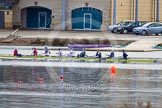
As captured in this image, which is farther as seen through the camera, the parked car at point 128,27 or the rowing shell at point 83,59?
the parked car at point 128,27

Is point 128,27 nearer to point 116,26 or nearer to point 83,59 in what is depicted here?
point 116,26

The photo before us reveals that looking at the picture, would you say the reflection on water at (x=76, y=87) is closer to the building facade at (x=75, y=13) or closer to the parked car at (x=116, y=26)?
the parked car at (x=116, y=26)

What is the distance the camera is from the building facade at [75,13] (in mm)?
77562

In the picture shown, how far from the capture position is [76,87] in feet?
85.4

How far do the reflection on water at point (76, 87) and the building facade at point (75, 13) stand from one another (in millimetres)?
41462

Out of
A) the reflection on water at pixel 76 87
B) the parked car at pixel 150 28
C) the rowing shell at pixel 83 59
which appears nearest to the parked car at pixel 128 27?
the parked car at pixel 150 28

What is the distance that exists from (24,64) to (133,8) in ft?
132

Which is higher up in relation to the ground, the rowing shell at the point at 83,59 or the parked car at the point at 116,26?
the parked car at the point at 116,26

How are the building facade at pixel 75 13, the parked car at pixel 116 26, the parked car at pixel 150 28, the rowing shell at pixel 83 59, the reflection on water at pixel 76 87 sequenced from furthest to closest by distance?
Answer: 1. the building facade at pixel 75 13
2. the parked car at pixel 116 26
3. the parked car at pixel 150 28
4. the rowing shell at pixel 83 59
5. the reflection on water at pixel 76 87

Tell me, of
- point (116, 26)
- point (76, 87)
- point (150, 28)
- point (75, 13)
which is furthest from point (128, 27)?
point (76, 87)

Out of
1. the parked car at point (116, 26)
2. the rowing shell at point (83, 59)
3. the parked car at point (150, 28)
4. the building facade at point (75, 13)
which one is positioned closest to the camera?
the rowing shell at point (83, 59)

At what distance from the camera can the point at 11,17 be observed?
258ft

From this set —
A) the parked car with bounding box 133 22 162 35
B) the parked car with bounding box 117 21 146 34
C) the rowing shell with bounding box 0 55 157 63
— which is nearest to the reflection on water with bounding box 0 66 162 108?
the rowing shell with bounding box 0 55 157 63

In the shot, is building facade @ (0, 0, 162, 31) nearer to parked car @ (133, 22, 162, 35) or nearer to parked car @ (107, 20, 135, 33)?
parked car @ (107, 20, 135, 33)
